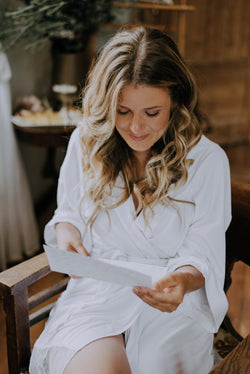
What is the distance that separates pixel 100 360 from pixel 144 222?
451mm

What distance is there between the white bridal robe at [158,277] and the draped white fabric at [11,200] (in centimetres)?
142

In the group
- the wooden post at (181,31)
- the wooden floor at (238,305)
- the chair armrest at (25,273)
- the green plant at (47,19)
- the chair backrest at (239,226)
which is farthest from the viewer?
the wooden post at (181,31)

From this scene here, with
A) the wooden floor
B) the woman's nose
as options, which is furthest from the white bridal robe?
the wooden floor

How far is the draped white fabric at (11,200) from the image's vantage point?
105 inches

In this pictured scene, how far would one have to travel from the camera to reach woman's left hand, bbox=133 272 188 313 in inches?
42.8

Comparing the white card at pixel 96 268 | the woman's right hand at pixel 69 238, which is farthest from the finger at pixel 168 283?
the woman's right hand at pixel 69 238

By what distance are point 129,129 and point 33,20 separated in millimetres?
1234

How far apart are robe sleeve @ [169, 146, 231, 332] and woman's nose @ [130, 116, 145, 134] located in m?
0.24

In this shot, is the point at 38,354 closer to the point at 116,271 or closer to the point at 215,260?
the point at 116,271

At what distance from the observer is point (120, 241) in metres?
1.42

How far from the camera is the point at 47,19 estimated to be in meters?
2.28

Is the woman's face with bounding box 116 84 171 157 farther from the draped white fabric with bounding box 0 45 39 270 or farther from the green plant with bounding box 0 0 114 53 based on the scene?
the draped white fabric with bounding box 0 45 39 270

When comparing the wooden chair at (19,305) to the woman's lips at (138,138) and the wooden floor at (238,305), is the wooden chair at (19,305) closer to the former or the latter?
the woman's lips at (138,138)

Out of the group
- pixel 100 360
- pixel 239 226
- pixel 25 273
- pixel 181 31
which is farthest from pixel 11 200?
pixel 181 31
